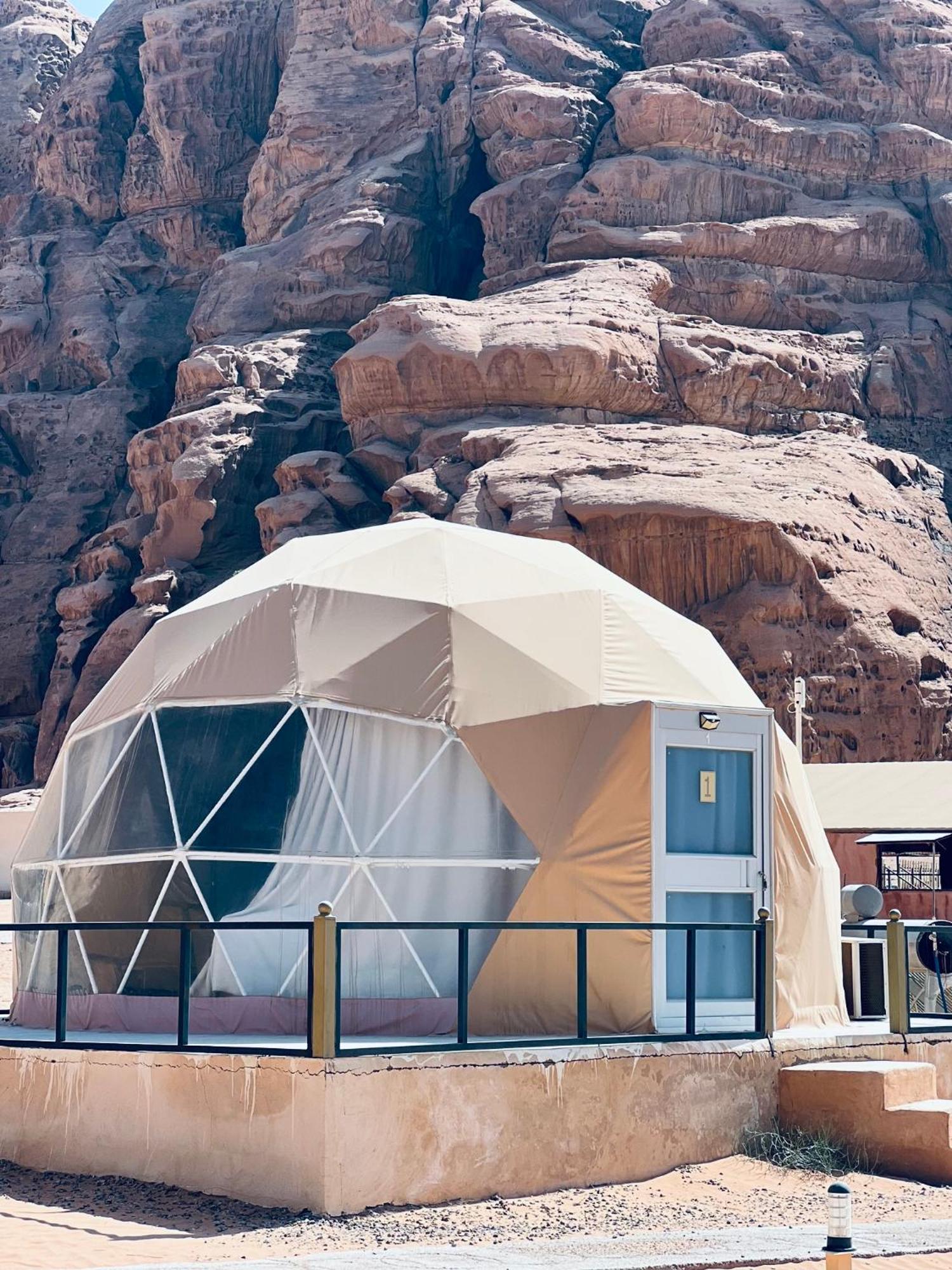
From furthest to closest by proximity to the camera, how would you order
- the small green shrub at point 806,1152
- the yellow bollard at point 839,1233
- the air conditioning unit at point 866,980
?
1. the air conditioning unit at point 866,980
2. the small green shrub at point 806,1152
3. the yellow bollard at point 839,1233

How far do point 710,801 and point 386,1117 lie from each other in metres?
3.85

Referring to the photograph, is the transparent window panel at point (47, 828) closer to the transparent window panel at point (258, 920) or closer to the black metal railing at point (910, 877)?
the transparent window panel at point (258, 920)

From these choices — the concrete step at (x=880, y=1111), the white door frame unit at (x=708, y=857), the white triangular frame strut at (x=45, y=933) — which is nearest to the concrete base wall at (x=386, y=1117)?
the concrete step at (x=880, y=1111)

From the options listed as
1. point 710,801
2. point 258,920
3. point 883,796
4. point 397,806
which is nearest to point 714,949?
point 710,801

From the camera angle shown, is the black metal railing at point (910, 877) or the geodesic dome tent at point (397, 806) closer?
the geodesic dome tent at point (397, 806)

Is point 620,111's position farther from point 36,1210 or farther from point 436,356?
point 36,1210

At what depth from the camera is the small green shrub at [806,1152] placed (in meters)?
12.4

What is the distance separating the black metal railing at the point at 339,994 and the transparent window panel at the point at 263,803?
0.65 metres

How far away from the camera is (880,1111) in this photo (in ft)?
40.9

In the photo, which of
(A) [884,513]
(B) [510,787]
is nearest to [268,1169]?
(B) [510,787]

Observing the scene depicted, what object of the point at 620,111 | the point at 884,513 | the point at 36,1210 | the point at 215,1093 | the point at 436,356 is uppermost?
the point at 620,111

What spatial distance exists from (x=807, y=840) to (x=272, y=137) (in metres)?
46.3

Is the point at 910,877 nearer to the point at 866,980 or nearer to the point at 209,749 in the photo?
the point at 866,980

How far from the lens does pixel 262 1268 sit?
9.28m
